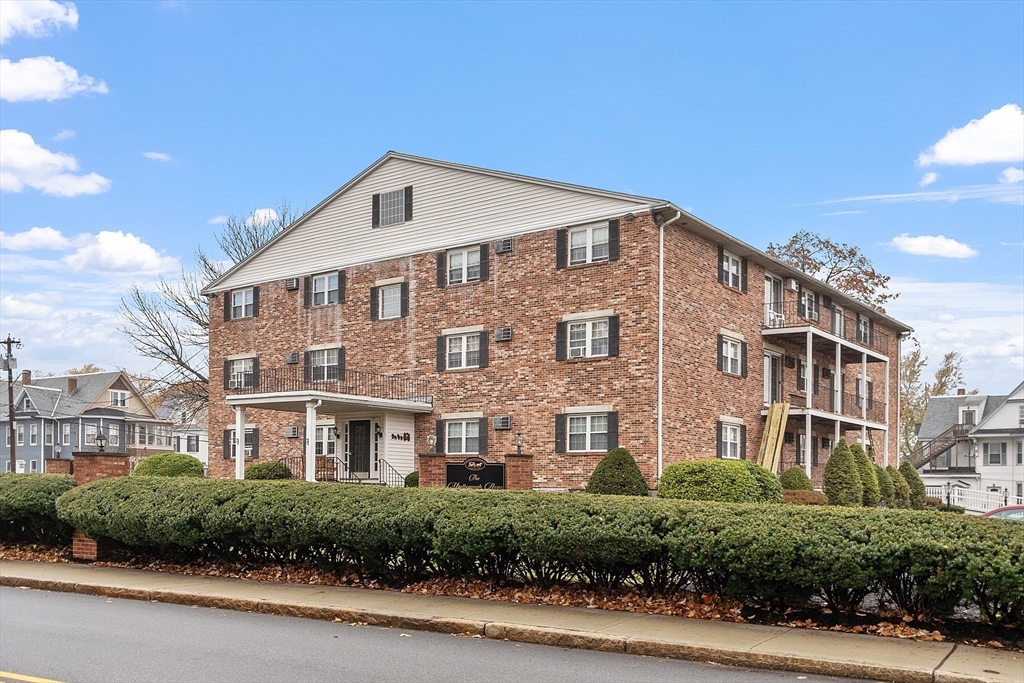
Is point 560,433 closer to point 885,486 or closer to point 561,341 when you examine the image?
point 561,341

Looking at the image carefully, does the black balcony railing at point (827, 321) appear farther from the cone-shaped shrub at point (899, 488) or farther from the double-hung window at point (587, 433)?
the double-hung window at point (587, 433)

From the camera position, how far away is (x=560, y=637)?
971 centimetres

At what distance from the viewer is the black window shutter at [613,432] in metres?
26.8

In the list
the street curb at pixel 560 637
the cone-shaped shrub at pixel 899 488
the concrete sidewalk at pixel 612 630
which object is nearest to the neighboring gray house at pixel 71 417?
the cone-shaped shrub at pixel 899 488

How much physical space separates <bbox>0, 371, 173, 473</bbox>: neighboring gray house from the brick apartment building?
3994 cm

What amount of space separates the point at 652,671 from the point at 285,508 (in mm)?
6451

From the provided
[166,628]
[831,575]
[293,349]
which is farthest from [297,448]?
[831,575]

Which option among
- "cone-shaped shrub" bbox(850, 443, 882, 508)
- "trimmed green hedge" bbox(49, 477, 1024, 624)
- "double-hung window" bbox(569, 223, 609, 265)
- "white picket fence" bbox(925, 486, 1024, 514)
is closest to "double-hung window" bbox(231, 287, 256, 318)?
"double-hung window" bbox(569, 223, 609, 265)

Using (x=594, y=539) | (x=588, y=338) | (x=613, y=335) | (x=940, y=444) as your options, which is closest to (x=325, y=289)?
(x=588, y=338)

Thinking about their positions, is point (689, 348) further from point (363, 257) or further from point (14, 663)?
point (14, 663)

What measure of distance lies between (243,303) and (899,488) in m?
24.9

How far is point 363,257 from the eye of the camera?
1330 inches

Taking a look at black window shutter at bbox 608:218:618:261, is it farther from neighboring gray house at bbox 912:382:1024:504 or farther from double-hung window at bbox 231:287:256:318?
neighboring gray house at bbox 912:382:1024:504

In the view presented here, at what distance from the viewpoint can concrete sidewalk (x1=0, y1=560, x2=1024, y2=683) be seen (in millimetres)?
8359
